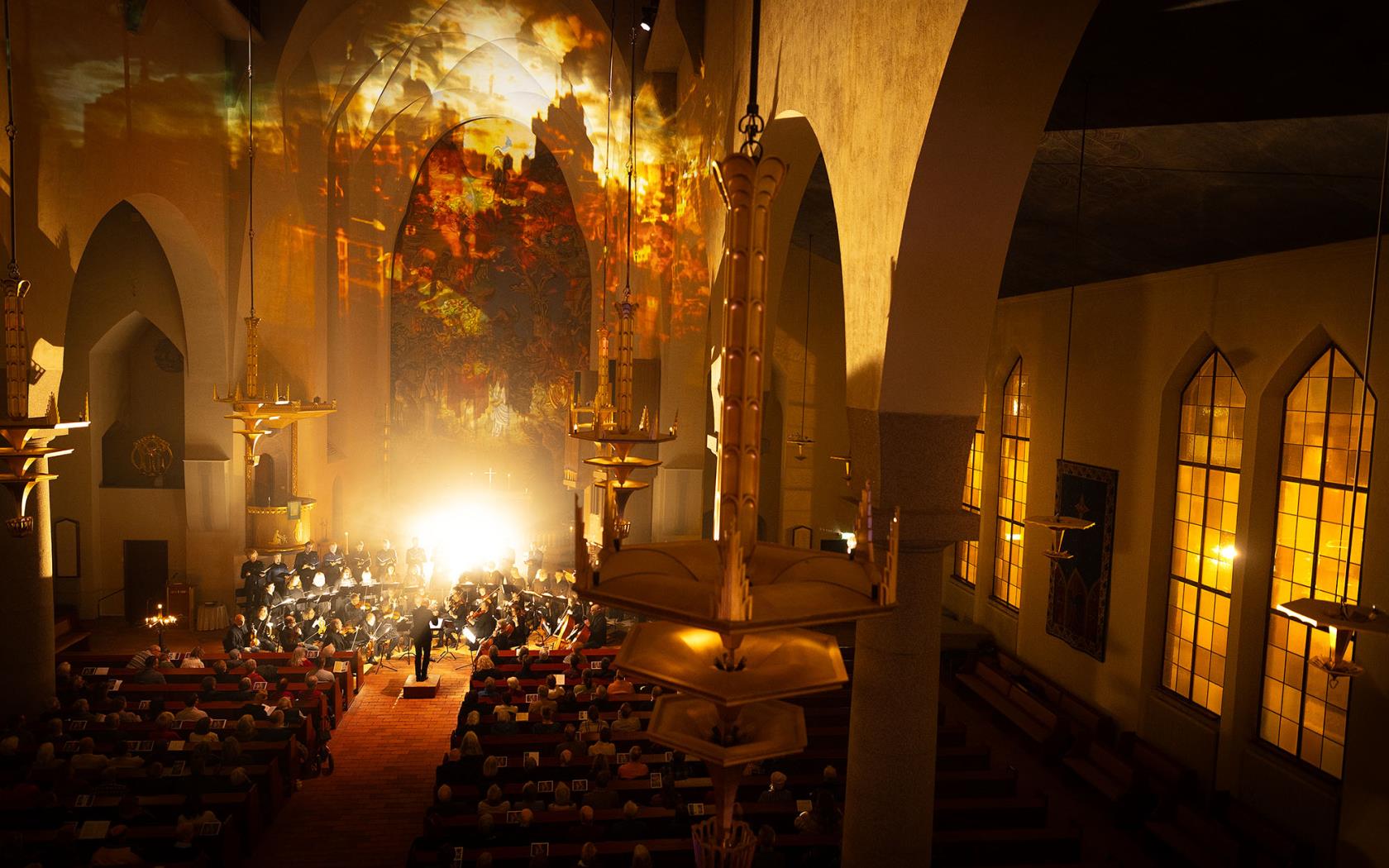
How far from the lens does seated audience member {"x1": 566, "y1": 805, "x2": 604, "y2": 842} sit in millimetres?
8898

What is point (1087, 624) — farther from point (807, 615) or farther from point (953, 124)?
point (807, 615)

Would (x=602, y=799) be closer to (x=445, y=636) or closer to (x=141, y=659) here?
(x=141, y=659)

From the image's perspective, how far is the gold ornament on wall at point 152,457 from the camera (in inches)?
734

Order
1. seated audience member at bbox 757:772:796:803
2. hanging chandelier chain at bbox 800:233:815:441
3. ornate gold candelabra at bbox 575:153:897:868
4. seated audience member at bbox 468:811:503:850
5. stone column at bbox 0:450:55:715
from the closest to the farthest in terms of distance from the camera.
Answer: ornate gold candelabra at bbox 575:153:897:868, seated audience member at bbox 468:811:503:850, seated audience member at bbox 757:772:796:803, stone column at bbox 0:450:55:715, hanging chandelier chain at bbox 800:233:815:441

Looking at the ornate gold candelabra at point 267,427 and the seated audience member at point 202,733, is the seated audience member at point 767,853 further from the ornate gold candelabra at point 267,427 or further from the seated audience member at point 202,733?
the ornate gold candelabra at point 267,427

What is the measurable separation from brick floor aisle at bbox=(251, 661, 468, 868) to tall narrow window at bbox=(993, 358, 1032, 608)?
33.7ft

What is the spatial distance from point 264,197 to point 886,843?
1661cm

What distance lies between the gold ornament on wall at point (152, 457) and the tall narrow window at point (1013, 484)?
53.8 feet

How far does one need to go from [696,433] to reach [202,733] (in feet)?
33.5

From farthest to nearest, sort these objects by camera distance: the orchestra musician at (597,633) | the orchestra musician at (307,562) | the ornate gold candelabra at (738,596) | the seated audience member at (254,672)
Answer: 1. the orchestra musician at (307,562)
2. the orchestra musician at (597,633)
3. the seated audience member at (254,672)
4. the ornate gold candelabra at (738,596)

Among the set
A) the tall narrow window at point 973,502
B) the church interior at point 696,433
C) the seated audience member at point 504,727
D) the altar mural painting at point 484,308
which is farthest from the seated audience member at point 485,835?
the altar mural painting at point 484,308

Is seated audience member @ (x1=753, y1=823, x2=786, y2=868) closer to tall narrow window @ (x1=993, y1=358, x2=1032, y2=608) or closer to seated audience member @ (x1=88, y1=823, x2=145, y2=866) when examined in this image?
seated audience member @ (x1=88, y1=823, x2=145, y2=866)

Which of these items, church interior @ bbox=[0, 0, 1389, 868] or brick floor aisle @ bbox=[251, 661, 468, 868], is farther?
brick floor aisle @ bbox=[251, 661, 468, 868]

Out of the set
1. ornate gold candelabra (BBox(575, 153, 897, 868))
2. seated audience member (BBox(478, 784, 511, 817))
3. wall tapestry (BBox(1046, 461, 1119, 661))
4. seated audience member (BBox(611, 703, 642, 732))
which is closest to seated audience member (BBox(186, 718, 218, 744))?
seated audience member (BBox(478, 784, 511, 817))
